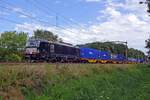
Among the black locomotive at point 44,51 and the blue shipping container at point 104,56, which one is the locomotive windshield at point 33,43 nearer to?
the black locomotive at point 44,51

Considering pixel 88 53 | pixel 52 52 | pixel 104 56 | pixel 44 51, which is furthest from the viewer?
pixel 104 56

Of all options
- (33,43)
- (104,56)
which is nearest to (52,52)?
(33,43)

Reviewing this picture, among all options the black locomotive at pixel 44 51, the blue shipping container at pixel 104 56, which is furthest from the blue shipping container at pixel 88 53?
the black locomotive at pixel 44 51

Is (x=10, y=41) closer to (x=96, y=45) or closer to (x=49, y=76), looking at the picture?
(x=96, y=45)

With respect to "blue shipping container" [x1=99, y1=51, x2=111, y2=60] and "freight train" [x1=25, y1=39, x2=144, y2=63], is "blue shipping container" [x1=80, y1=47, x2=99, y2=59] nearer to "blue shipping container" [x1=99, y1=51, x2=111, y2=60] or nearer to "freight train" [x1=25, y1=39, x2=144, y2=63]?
"freight train" [x1=25, y1=39, x2=144, y2=63]

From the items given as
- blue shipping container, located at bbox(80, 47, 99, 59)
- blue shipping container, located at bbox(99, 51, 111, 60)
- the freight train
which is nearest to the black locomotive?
the freight train

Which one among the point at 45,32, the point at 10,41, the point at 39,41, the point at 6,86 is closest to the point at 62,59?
the point at 39,41

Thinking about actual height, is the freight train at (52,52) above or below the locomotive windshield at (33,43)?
below

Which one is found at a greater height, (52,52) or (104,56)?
(104,56)

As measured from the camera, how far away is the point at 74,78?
24109 mm

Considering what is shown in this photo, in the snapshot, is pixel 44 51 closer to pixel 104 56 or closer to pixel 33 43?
pixel 33 43

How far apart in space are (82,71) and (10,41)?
71.0 m

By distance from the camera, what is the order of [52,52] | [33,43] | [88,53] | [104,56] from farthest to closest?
[104,56], [88,53], [52,52], [33,43]

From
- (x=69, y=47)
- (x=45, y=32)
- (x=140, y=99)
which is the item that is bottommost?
(x=140, y=99)
